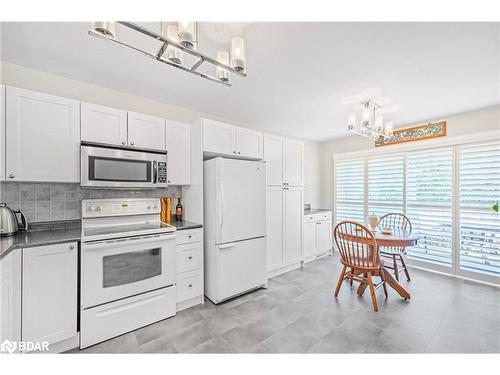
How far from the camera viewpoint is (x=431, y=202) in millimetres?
3555

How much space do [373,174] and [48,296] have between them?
4902 mm

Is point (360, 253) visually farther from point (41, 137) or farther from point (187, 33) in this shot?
point (41, 137)

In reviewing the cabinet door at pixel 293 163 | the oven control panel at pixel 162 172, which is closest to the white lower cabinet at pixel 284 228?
the cabinet door at pixel 293 163

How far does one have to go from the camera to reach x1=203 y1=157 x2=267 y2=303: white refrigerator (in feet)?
8.21

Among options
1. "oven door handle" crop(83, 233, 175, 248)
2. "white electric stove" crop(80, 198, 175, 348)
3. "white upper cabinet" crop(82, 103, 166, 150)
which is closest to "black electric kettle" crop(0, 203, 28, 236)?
"white electric stove" crop(80, 198, 175, 348)

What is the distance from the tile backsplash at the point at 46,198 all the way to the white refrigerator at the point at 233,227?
1248 millimetres

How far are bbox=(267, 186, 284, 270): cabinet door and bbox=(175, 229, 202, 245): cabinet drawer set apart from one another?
1.10 m

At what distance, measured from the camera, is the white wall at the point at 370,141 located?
3.04 m

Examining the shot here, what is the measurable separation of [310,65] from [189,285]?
8.51ft

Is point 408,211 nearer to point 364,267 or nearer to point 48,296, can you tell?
point 364,267

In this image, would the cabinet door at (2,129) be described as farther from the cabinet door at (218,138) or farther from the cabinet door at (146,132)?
the cabinet door at (218,138)

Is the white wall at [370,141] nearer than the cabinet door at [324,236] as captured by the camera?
Yes
